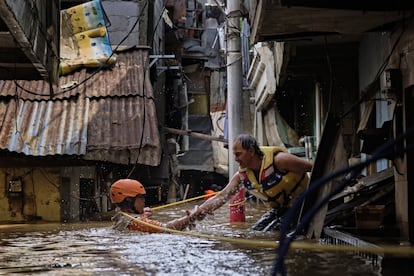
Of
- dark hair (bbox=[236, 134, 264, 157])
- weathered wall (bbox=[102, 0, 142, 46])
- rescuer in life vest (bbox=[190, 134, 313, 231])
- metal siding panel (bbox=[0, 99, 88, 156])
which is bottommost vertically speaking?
rescuer in life vest (bbox=[190, 134, 313, 231])

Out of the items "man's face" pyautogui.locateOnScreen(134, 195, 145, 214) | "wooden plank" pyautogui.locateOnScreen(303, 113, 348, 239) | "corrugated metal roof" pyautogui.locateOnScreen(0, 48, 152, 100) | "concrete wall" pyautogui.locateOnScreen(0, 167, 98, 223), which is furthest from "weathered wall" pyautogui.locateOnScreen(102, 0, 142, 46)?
"wooden plank" pyautogui.locateOnScreen(303, 113, 348, 239)

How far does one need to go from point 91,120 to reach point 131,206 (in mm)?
4443

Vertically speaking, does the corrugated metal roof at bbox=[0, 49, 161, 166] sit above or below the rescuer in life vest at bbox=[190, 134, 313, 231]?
above

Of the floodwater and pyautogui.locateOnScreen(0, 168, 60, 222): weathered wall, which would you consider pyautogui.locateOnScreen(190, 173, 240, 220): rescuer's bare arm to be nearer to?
the floodwater

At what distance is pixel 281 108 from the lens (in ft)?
60.7

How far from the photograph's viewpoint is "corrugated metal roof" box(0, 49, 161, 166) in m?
12.1

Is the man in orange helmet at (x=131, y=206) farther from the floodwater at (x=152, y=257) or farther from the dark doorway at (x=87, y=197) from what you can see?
the dark doorway at (x=87, y=197)

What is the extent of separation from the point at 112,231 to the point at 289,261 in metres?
4.18

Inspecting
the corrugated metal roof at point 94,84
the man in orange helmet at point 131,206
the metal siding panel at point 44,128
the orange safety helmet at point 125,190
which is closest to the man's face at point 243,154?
the man in orange helmet at point 131,206

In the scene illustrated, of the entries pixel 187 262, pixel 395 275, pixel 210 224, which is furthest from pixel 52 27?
pixel 395 275

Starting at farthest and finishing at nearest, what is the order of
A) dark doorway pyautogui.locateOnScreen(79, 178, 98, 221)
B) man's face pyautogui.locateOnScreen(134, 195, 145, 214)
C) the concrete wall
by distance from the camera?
1. dark doorway pyautogui.locateOnScreen(79, 178, 98, 221)
2. the concrete wall
3. man's face pyautogui.locateOnScreen(134, 195, 145, 214)

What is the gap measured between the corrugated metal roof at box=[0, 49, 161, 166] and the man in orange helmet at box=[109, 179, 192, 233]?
3.06 metres

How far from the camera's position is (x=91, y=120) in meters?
13.1

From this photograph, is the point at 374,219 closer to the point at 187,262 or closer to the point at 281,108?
the point at 187,262
